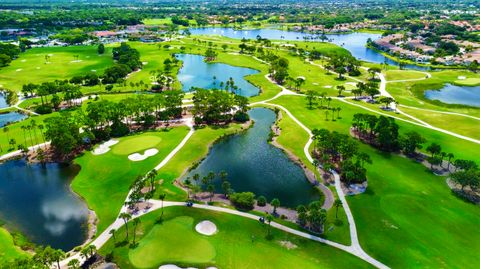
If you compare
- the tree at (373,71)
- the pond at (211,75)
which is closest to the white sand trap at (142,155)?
the pond at (211,75)

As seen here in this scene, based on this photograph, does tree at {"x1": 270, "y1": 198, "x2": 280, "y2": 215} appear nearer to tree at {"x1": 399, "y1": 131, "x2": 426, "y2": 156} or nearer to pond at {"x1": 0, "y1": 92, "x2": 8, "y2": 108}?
tree at {"x1": 399, "y1": 131, "x2": 426, "y2": 156}

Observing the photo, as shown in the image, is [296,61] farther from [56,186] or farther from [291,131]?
[56,186]

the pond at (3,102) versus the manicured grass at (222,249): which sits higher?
the pond at (3,102)

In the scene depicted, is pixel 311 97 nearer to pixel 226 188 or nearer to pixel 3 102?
pixel 226 188

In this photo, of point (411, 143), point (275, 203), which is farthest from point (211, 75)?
point (275, 203)

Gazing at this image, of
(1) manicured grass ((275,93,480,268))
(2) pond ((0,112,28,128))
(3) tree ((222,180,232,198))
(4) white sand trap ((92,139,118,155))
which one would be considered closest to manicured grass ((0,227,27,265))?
(4) white sand trap ((92,139,118,155))

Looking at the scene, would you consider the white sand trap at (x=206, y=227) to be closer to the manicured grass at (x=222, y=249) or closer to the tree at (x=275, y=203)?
the manicured grass at (x=222, y=249)

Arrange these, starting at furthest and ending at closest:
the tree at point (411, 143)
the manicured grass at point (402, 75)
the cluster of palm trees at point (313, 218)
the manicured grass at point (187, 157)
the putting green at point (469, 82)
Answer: the manicured grass at point (402, 75)
the putting green at point (469, 82)
the tree at point (411, 143)
the manicured grass at point (187, 157)
the cluster of palm trees at point (313, 218)
